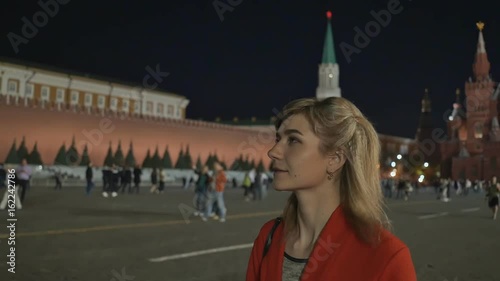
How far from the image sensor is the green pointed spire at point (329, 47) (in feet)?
239

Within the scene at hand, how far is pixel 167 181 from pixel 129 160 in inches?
137

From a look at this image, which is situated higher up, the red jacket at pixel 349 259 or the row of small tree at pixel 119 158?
the red jacket at pixel 349 259

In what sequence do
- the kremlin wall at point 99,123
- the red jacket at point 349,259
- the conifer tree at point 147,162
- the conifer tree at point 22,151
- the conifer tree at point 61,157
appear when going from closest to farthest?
the red jacket at point 349,259 → the conifer tree at point 22,151 → the conifer tree at point 61,157 → the kremlin wall at point 99,123 → the conifer tree at point 147,162

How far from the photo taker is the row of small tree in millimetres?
32072

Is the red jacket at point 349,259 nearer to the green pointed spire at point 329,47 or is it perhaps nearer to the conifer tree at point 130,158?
the conifer tree at point 130,158

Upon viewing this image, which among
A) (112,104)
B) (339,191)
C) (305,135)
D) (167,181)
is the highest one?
(112,104)

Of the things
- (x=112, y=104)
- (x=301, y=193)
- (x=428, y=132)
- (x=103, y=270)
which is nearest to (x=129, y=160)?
(x=112, y=104)

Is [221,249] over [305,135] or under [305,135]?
under

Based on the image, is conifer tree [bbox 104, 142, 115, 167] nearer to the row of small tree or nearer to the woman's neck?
the row of small tree

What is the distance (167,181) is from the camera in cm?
4047

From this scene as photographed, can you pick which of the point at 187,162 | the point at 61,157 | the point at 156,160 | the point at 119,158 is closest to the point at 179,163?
the point at 187,162

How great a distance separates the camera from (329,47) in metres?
73.9

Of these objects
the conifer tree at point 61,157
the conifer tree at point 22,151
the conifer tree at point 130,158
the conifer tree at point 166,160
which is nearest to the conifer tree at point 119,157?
the conifer tree at point 130,158

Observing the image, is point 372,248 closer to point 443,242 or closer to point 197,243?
point 197,243
